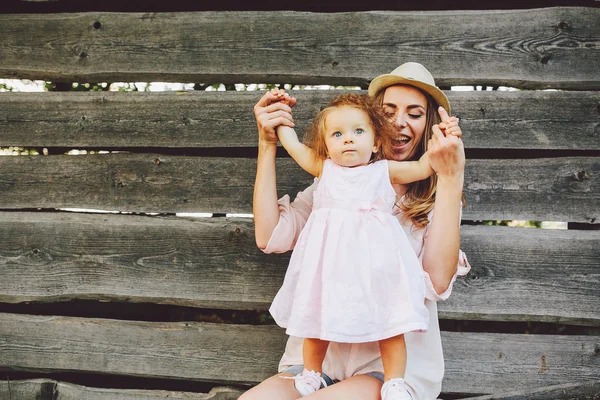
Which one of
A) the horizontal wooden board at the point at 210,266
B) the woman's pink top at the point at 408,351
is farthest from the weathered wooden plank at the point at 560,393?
the woman's pink top at the point at 408,351

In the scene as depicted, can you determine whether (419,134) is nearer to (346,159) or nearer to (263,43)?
(346,159)

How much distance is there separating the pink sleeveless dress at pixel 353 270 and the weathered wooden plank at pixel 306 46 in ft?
2.79

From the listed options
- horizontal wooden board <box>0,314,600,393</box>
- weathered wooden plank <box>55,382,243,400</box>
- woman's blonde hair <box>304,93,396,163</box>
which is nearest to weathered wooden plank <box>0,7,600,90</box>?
woman's blonde hair <box>304,93,396,163</box>

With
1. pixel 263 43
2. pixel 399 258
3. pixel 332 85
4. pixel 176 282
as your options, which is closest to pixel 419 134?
pixel 399 258

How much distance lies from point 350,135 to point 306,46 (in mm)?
894

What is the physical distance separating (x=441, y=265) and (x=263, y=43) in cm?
128

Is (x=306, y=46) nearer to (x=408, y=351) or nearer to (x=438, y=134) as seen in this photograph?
(x=438, y=134)

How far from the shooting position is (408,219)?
188cm

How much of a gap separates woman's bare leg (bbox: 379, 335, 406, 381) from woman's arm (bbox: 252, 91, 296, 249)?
1.76 feet

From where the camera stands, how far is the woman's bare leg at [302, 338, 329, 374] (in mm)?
1687

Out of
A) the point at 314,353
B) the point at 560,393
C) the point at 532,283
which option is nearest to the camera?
the point at 314,353

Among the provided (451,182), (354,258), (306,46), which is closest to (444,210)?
(451,182)

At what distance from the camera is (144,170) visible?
2480 mm

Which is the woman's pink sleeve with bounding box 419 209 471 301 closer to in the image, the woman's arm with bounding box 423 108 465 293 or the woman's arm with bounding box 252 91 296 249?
the woman's arm with bounding box 423 108 465 293
